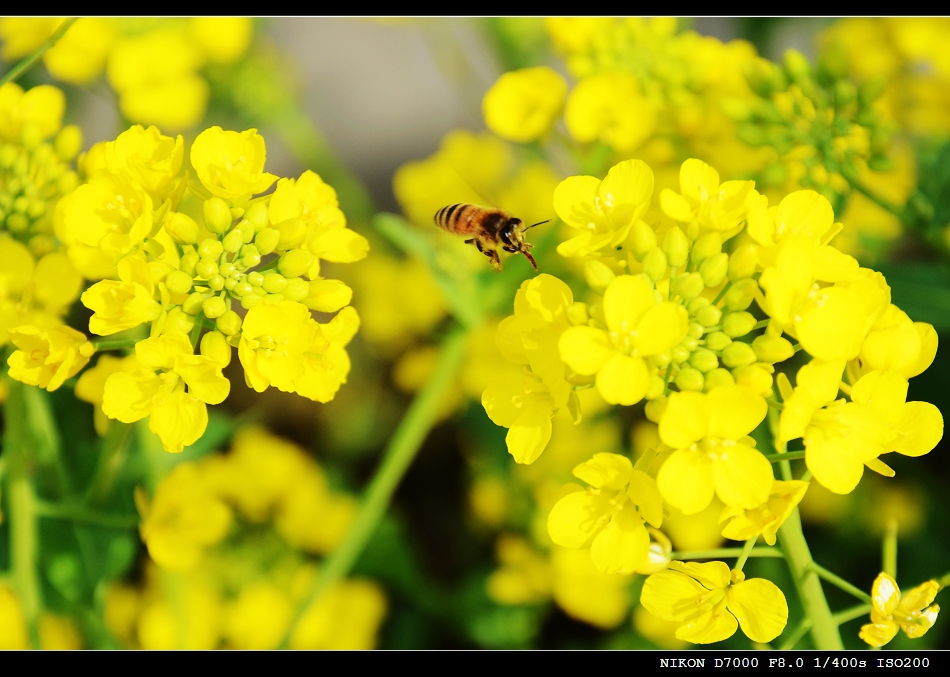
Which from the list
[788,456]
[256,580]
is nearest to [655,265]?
[788,456]

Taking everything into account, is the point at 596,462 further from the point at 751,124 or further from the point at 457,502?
the point at 457,502

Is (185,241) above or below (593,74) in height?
above

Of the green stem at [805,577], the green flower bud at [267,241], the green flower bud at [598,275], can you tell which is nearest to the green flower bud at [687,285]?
the green flower bud at [598,275]

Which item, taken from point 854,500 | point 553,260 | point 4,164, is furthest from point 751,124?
point 4,164

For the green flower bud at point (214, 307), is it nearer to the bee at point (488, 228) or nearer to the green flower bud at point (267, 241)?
the green flower bud at point (267, 241)

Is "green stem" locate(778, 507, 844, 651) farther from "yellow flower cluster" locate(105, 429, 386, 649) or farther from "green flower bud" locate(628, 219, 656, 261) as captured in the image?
"yellow flower cluster" locate(105, 429, 386, 649)

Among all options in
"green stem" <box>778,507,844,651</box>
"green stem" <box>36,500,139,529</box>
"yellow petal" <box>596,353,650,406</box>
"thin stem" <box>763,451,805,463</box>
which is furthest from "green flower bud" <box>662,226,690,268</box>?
"green stem" <box>36,500,139,529</box>
